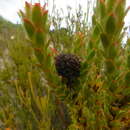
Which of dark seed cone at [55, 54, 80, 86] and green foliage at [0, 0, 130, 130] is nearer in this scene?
green foliage at [0, 0, 130, 130]

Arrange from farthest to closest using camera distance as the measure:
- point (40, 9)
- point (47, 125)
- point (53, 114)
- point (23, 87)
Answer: point (23, 87), point (53, 114), point (47, 125), point (40, 9)

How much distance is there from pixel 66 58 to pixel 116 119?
48 cm

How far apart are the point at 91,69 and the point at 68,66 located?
16cm

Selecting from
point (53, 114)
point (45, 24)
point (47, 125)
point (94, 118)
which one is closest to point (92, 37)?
point (45, 24)

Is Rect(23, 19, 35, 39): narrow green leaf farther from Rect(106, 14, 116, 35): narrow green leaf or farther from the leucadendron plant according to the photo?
Rect(106, 14, 116, 35): narrow green leaf

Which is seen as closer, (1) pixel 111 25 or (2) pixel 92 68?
(1) pixel 111 25

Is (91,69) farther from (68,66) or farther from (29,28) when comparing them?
(29,28)

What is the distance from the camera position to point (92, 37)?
1388 mm

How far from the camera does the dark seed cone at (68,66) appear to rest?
1.32 meters

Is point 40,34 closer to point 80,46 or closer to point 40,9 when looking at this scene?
point 40,9

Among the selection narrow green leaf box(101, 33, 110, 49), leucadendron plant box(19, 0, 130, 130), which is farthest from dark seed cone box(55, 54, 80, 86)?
narrow green leaf box(101, 33, 110, 49)

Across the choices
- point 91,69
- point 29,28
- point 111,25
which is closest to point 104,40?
point 111,25

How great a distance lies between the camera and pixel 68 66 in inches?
51.7

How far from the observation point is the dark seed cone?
1320 millimetres
